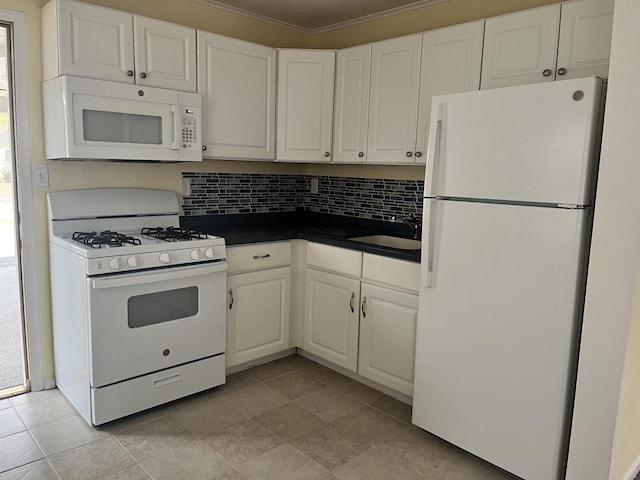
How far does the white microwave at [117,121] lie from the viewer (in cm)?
234

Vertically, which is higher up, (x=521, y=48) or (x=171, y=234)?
(x=521, y=48)

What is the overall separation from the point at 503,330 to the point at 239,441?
1.30 metres

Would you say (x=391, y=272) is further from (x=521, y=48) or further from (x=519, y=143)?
(x=521, y=48)

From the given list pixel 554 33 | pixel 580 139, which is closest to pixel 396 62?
pixel 554 33

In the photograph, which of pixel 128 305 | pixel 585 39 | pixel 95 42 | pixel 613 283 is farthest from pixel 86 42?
pixel 613 283

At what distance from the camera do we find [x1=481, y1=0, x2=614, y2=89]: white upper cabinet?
7.05 feet

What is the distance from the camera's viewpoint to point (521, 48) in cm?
238

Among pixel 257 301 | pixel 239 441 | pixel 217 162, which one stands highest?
pixel 217 162

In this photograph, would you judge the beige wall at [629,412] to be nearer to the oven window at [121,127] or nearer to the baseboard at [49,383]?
the oven window at [121,127]

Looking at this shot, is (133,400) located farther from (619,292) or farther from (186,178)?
(619,292)

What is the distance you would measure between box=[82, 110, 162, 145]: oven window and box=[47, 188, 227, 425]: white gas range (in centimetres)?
44

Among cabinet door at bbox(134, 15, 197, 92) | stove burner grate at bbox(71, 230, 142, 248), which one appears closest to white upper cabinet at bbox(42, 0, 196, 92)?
cabinet door at bbox(134, 15, 197, 92)

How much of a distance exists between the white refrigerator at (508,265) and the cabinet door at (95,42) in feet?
5.17

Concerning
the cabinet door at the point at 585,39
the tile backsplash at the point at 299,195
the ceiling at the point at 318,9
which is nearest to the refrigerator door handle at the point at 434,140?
the cabinet door at the point at 585,39
